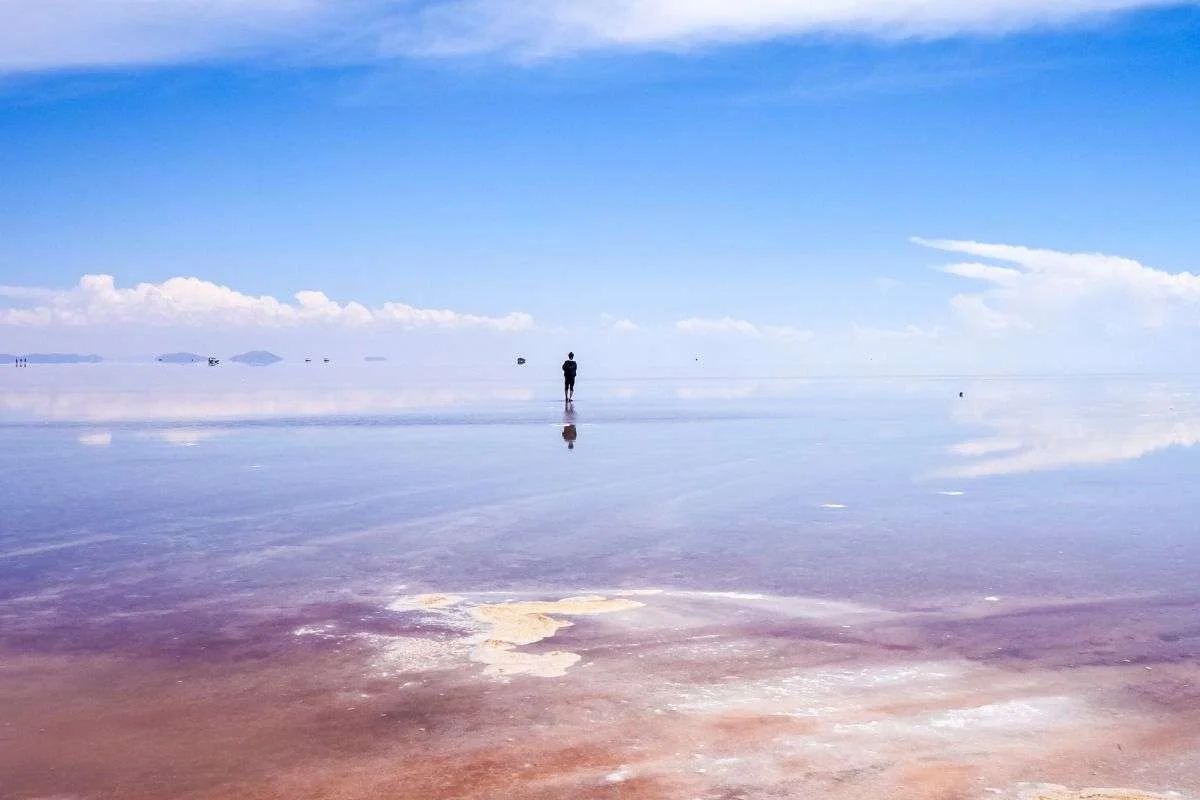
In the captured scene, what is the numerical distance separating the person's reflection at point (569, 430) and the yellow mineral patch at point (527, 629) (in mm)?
16772

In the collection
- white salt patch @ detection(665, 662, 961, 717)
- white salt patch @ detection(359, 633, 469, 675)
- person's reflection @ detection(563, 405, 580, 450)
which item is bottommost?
white salt patch @ detection(665, 662, 961, 717)

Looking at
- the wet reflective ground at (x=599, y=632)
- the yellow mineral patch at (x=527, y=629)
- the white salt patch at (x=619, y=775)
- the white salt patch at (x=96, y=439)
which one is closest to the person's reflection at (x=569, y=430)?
the wet reflective ground at (x=599, y=632)

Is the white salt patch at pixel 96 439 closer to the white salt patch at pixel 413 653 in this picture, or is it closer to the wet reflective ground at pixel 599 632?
the wet reflective ground at pixel 599 632

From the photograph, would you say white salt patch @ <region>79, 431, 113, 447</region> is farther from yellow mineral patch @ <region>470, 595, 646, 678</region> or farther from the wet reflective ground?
yellow mineral patch @ <region>470, 595, 646, 678</region>

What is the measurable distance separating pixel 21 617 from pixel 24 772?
171 inches

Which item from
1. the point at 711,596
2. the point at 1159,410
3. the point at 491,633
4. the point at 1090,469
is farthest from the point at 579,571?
the point at 1159,410

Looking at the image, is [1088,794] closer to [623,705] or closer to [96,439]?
[623,705]

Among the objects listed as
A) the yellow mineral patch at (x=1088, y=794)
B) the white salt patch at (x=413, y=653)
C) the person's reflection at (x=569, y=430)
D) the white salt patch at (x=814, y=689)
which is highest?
the person's reflection at (x=569, y=430)

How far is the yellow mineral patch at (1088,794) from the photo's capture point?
18.9ft

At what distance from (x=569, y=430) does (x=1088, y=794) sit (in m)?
28.3

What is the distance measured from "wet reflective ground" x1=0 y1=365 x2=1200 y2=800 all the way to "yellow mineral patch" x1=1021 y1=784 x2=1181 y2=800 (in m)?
0.05

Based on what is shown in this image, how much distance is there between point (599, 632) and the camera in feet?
30.8

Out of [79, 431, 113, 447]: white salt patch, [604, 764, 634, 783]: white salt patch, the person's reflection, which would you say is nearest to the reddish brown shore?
[604, 764, 634, 783]: white salt patch

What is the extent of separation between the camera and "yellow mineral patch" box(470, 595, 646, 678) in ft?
27.4
